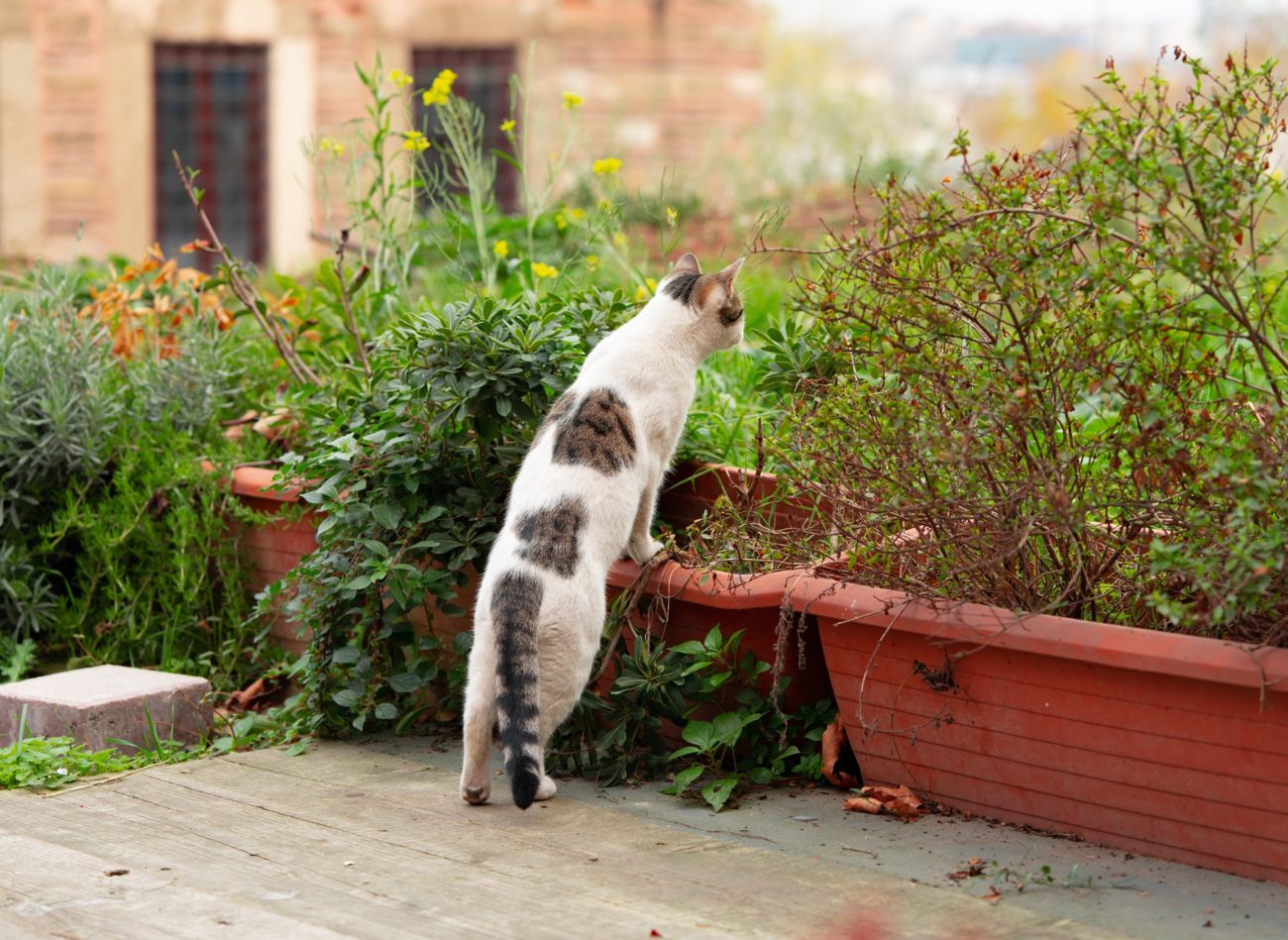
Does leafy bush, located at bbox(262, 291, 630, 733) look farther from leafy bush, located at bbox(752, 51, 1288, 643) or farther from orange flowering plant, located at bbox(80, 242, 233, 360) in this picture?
orange flowering plant, located at bbox(80, 242, 233, 360)

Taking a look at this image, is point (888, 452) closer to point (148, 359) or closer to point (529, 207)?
point (529, 207)

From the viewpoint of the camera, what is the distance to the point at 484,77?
14258 millimetres

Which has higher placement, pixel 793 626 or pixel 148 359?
pixel 148 359

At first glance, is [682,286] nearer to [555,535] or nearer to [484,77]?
[555,535]

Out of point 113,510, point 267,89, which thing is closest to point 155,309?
point 113,510

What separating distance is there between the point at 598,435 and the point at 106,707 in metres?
1.57

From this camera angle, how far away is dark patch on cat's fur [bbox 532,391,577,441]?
370cm

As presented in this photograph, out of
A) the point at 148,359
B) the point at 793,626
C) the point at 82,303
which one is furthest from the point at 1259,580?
the point at 82,303

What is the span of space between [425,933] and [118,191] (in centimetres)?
1214

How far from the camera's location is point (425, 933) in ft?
8.98

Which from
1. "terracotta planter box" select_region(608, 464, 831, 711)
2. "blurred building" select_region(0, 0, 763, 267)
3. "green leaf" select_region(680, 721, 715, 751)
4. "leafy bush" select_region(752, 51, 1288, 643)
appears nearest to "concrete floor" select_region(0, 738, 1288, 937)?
"green leaf" select_region(680, 721, 715, 751)

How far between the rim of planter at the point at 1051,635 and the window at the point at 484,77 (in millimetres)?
11161

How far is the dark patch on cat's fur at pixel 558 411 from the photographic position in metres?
3.70

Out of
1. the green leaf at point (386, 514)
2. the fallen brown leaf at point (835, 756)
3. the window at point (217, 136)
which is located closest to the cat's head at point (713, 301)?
the green leaf at point (386, 514)
